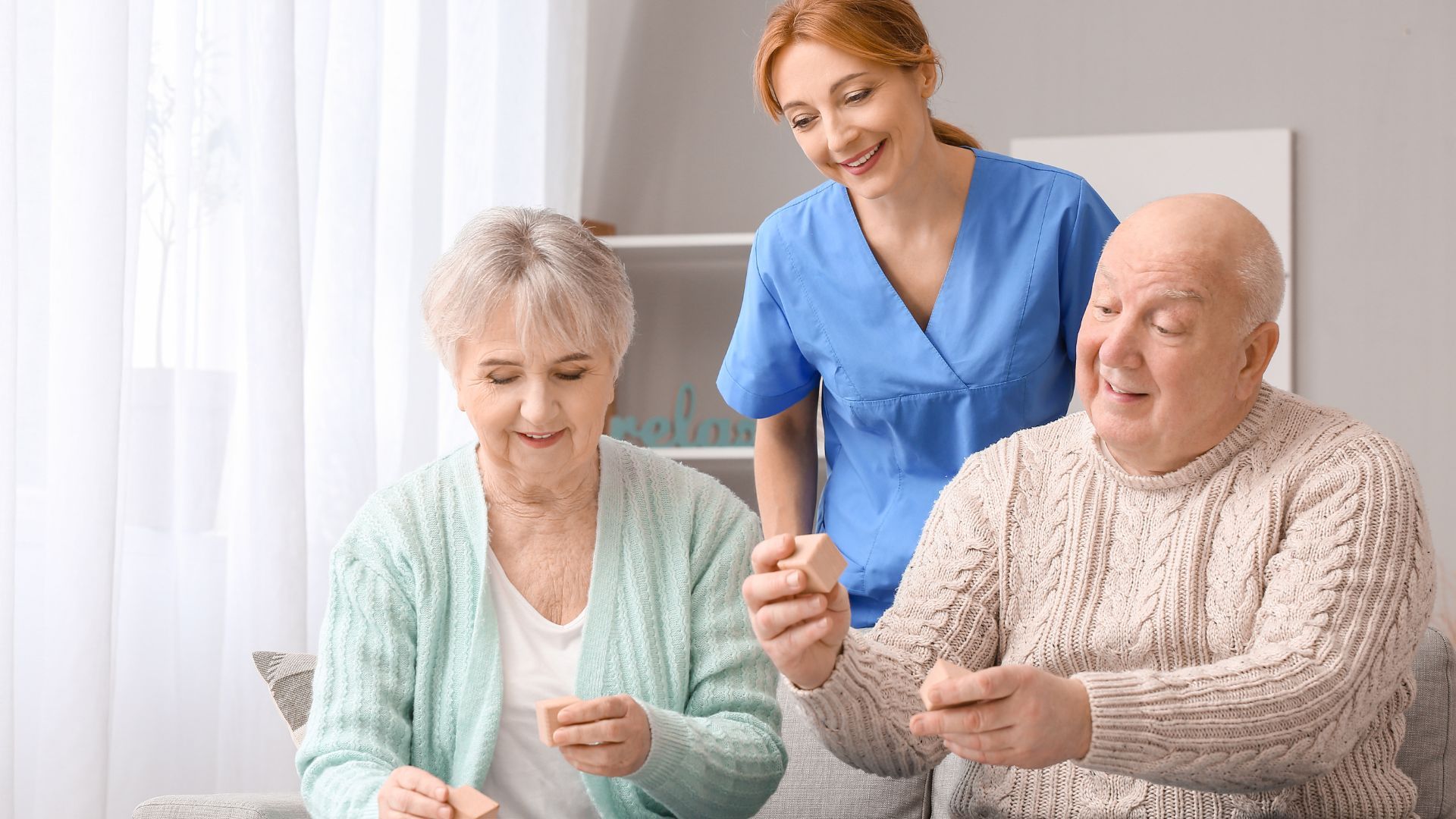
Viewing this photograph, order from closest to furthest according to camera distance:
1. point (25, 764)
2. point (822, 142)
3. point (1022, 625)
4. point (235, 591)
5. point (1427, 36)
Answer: point (1022, 625)
point (25, 764)
point (822, 142)
point (235, 591)
point (1427, 36)

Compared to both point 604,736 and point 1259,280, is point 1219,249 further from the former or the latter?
point 604,736

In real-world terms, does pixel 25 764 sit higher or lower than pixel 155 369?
lower

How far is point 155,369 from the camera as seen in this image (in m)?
1.82

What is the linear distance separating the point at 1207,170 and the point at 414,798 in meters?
2.56

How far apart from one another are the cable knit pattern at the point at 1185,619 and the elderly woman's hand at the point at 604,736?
0.56ft

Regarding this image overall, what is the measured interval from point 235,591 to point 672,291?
1669 millimetres

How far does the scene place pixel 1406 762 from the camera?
1.62m

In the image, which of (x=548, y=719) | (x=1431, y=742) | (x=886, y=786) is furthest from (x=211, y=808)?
(x=1431, y=742)

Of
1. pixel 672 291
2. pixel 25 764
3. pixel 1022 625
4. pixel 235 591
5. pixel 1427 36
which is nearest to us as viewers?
pixel 1022 625

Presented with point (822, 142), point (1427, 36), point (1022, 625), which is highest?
point (1427, 36)

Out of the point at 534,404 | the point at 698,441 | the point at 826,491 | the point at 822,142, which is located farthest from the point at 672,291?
the point at 534,404

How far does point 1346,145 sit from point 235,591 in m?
2.59

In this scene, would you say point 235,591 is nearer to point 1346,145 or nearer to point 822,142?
point 822,142

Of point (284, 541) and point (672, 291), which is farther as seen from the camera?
point (672, 291)
